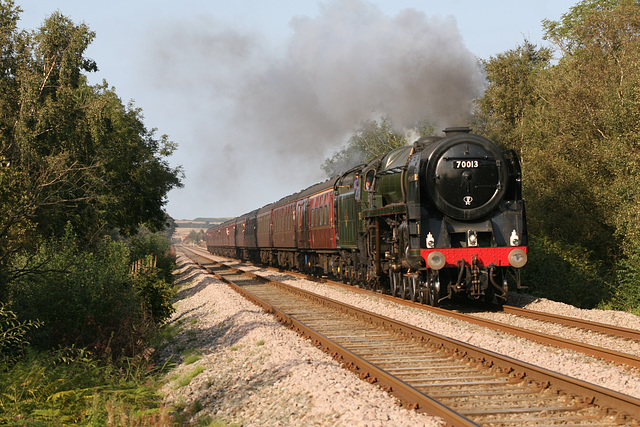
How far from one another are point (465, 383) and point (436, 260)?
611cm

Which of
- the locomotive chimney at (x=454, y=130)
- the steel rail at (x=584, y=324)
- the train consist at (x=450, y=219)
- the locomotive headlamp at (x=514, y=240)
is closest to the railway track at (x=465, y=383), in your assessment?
the train consist at (x=450, y=219)

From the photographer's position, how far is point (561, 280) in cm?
1864

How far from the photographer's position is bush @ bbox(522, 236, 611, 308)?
728 inches

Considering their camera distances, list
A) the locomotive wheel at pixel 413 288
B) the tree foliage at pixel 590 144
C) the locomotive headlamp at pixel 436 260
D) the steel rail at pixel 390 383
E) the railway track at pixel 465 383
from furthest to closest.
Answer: the tree foliage at pixel 590 144
the locomotive wheel at pixel 413 288
the locomotive headlamp at pixel 436 260
the railway track at pixel 465 383
the steel rail at pixel 390 383

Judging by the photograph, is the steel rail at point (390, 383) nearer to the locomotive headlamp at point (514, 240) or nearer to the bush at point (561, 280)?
the locomotive headlamp at point (514, 240)

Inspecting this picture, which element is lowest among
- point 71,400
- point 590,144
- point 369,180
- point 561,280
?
point 71,400

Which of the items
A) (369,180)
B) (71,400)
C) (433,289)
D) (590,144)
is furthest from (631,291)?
(71,400)

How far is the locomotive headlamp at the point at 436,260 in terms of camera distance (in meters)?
12.5

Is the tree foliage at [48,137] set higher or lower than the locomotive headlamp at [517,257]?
higher

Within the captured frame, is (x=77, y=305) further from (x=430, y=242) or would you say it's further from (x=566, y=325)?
(x=566, y=325)

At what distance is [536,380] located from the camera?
6398 mm

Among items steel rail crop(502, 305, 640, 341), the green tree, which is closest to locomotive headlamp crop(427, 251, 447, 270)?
steel rail crop(502, 305, 640, 341)

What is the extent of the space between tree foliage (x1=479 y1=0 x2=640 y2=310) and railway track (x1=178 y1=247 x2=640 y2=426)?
491 inches

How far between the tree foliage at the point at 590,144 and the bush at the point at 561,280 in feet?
1.26
